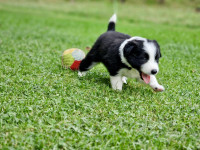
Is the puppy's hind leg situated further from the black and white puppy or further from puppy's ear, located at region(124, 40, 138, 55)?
puppy's ear, located at region(124, 40, 138, 55)

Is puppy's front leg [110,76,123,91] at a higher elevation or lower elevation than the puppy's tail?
lower

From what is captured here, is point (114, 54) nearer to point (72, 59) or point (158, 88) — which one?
Answer: point (158, 88)

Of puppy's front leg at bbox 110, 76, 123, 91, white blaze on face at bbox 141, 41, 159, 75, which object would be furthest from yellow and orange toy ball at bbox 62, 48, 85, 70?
white blaze on face at bbox 141, 41, 159, 75

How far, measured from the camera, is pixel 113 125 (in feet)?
11.2

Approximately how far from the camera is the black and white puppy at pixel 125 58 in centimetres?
402

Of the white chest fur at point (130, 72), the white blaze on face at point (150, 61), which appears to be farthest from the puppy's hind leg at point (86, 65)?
the white blaze on face at point (150, 61)

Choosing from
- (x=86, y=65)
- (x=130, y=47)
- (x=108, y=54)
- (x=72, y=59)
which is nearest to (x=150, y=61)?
(x=130, y=47)

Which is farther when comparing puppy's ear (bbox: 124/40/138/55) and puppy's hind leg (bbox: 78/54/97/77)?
puppy's hind leg (bbox: 78/54/97/77)

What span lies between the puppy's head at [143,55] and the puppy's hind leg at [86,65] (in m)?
1.22

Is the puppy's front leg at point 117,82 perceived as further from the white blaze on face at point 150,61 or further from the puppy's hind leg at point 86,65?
the puppy's hind leg at point 86,65

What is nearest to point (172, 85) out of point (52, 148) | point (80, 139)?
point (80, 139)

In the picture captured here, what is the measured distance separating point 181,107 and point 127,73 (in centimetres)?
108

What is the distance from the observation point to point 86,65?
5363mm

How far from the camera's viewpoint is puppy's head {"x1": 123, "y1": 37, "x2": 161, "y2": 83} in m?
3.97
